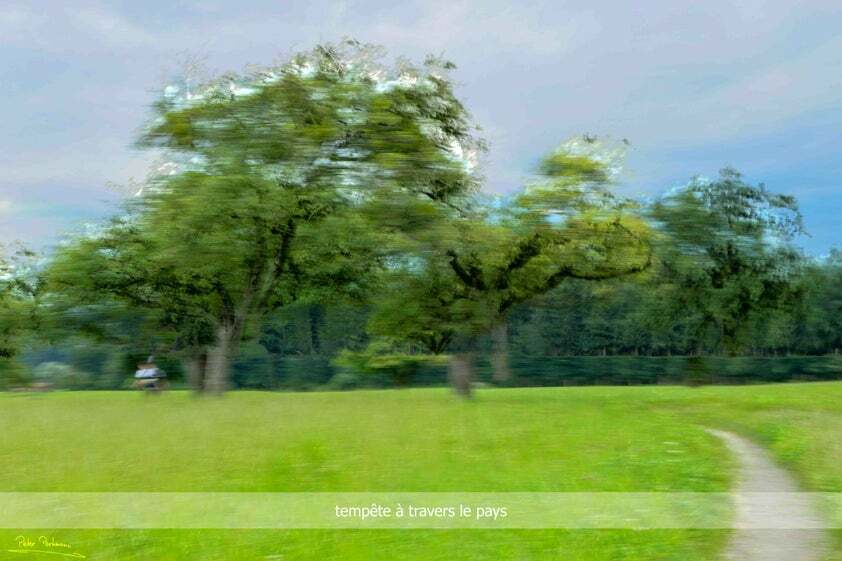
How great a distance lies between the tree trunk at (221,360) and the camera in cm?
2533

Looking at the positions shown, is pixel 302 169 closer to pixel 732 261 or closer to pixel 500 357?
pixel 500 357

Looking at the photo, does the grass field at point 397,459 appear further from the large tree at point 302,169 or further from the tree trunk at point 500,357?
the tree trunk at point 500,357

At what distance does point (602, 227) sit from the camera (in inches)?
936

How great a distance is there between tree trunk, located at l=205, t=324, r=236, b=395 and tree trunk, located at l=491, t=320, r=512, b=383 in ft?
29.8

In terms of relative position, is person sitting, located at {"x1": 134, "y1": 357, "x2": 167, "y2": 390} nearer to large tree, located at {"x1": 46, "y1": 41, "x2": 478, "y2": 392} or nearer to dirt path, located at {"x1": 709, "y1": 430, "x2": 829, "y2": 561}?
large tree, located at {"x1": 46, "y1": 41, "x2": 478, "y2": 392}

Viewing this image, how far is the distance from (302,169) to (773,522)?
16.4 meters

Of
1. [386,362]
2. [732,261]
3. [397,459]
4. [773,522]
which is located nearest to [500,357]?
[386,362]

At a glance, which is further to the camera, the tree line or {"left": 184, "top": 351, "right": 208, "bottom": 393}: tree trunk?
{"left": 184, "top": 351, "right": 208, "bottom": 393}: tree trunk

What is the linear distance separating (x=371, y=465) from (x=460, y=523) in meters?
3.08

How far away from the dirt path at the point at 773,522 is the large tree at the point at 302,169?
11.9 meters

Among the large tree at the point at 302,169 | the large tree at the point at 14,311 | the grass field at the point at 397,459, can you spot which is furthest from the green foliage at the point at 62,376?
the grass field at the point at 397,459

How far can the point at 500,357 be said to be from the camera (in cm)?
3475

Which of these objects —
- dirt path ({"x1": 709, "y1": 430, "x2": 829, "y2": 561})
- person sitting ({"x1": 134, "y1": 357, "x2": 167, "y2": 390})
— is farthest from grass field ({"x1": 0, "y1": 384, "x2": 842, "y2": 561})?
person sitting ({"x1": 134, "y1": 357, "x2": 167, "y2": 390})

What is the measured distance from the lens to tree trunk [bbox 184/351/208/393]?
1162 inches
